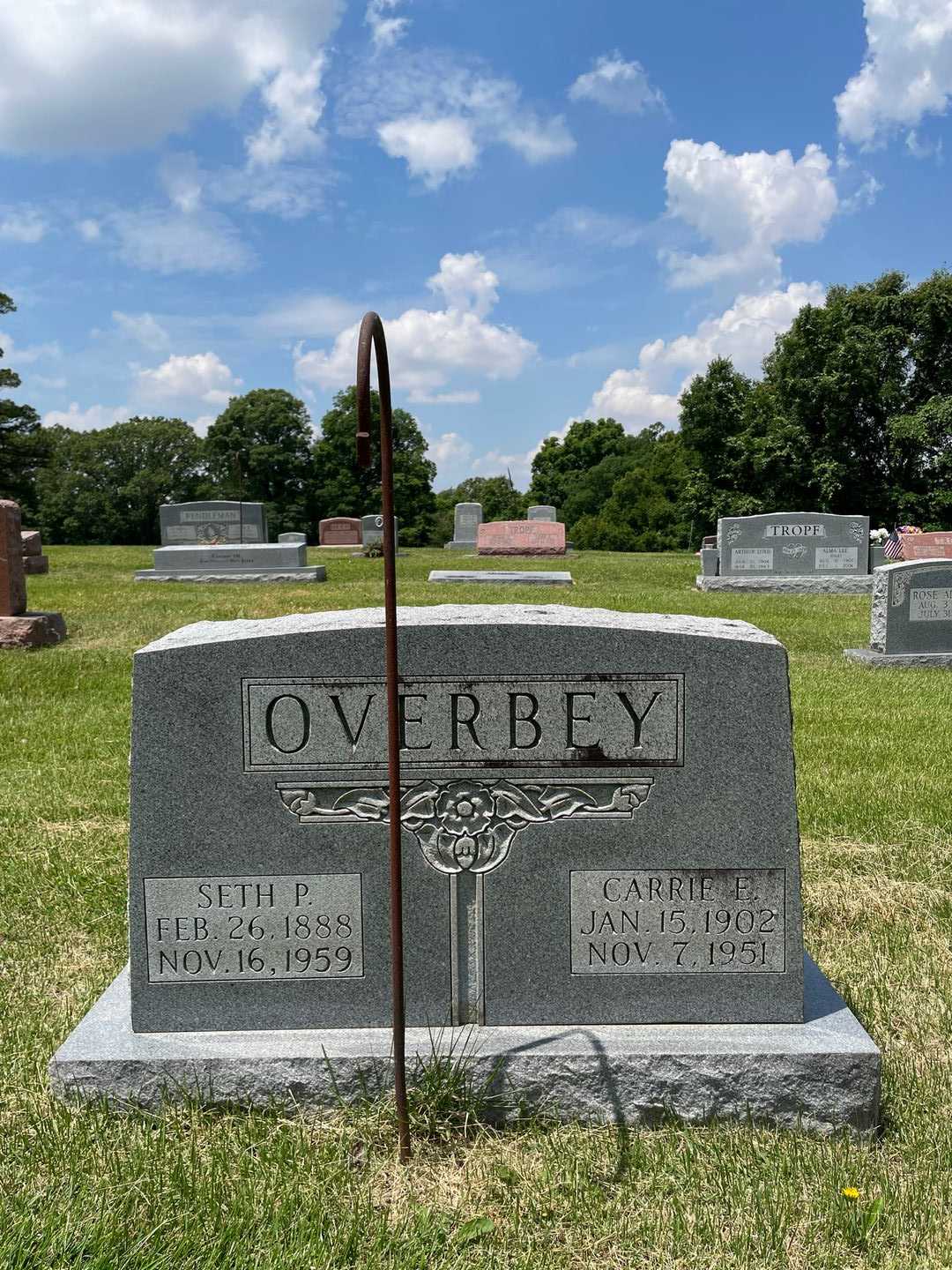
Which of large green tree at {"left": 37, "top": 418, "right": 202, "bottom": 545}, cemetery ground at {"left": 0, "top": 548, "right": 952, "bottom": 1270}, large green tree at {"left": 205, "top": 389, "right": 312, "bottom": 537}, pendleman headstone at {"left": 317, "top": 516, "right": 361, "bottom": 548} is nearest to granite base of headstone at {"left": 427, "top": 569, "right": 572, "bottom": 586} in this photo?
cemetery ground at {"left": 0, "top": 548, "right": 952, "bottom": 1270}

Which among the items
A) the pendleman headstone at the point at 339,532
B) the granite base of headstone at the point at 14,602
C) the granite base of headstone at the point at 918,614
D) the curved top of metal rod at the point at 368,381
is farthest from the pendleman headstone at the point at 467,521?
the curved top of metal rod at the point at 368,381

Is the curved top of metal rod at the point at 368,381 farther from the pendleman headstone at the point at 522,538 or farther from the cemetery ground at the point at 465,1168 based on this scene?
the pendleman headstone at the point at 522,538

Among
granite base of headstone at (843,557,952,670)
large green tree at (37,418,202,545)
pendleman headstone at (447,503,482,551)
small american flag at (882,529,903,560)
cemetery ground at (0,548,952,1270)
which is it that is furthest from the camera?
large green tree at (37,418,202,545)

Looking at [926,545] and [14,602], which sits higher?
[926,545]

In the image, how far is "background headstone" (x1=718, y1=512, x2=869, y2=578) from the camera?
17.9 m

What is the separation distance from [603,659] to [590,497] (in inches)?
2017

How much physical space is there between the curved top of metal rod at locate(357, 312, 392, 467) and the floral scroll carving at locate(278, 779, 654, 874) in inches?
40.2

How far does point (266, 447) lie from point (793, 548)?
37965 mm

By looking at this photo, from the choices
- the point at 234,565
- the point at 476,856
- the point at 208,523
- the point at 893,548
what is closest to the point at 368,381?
the point at 476,856

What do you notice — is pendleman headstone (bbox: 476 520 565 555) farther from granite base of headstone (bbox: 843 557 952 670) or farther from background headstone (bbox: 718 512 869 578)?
granite base of headstone (bbox: 843 557 952 670)

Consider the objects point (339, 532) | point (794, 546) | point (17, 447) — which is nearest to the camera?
point (794, 546)

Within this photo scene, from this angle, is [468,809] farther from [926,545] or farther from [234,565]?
[926,545]

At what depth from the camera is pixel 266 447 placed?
5066 centimetres

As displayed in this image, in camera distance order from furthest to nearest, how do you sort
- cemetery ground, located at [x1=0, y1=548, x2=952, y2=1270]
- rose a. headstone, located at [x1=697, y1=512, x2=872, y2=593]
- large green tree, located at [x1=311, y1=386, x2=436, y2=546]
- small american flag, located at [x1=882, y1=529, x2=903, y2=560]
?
1. large green tree, located at [x1=311, y1=386, x2=436, y2=546]
2. small american flag, located at [x1=882, y1=529, x2=903, y2=560]
3. rose a. headstone, located at [x1=697, y1=512, x2=872, y2=593]
4. cemetery ground, located at [x1=0, y1=548, x2=952, y2=1270]
